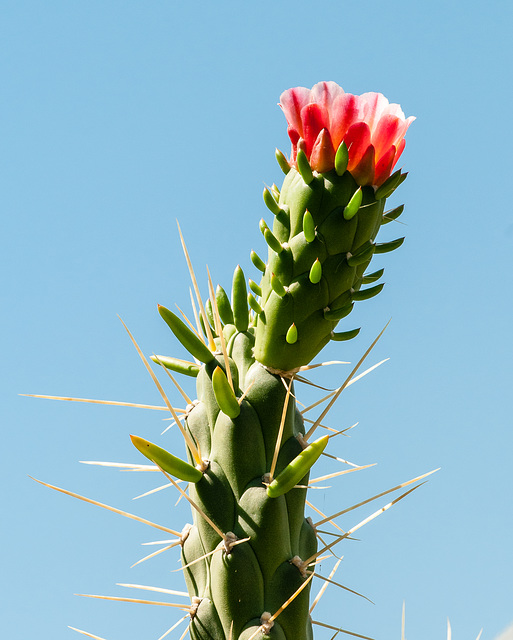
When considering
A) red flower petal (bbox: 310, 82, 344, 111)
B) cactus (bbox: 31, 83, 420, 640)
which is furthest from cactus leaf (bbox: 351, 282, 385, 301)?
red flower petal (bbox: 310, 82, 344, 111)

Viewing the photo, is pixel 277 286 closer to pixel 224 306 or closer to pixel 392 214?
pixel 224 306

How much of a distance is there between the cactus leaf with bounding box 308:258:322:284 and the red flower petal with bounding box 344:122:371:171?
0.19 metres

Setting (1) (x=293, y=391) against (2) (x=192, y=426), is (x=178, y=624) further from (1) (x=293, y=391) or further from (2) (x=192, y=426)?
(1) (x=293, y=391)

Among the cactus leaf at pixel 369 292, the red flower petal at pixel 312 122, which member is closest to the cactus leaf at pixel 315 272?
the cactus leaf at pixel 369 292

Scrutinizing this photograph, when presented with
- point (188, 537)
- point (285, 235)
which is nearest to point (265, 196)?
point (285, 235)

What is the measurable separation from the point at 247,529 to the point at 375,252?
1.80 feet

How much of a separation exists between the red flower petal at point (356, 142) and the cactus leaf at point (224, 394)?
1.44ft

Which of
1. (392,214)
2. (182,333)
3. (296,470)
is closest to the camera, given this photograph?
(296,470)

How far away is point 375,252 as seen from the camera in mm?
1376

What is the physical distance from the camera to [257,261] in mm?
1421

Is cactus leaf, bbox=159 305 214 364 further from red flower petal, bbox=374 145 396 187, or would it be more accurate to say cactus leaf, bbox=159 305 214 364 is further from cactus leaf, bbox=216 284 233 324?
red flower petal, bbox=374 145 396 187

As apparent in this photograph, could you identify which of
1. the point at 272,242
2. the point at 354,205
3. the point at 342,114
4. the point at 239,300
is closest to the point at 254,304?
the point at 239,300

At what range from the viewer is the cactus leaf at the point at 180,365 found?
143 centimetres

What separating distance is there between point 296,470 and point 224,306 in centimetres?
38
